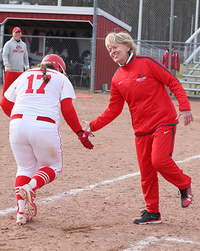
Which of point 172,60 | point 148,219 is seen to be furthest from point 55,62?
point 172,60

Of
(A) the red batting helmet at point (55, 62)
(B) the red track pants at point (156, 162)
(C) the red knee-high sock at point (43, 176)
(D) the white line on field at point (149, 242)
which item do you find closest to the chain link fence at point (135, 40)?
(A) the red batting helmet at point (55, 62)

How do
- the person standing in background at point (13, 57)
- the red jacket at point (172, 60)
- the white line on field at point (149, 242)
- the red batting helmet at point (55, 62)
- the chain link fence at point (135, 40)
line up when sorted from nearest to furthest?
the white line on field at point (149, 242) < the red batting helmet at point (55, 62) < the person standing in background at point (13, 57) < the red jacket at point (172, 60) < the chain link fence at point (135, 40)

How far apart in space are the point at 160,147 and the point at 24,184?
140cm

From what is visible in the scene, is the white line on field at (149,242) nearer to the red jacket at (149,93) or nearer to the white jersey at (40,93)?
the red jacket at (149,93)

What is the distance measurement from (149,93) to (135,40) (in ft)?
39.9

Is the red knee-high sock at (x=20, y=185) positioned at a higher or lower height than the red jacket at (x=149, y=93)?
lower

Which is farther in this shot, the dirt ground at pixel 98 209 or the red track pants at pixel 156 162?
the red track pants at pixel 156 162

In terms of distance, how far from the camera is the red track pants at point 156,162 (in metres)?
3.72

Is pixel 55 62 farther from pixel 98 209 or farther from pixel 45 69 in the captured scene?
pixel 98 209

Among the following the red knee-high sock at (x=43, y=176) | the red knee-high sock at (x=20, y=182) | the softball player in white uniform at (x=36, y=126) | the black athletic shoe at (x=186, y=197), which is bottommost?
the black athletic shoe at (x=186, y=197)

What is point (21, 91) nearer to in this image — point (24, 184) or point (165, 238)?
point (24, 184)

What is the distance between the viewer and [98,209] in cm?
436

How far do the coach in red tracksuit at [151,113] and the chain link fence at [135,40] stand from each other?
779cm

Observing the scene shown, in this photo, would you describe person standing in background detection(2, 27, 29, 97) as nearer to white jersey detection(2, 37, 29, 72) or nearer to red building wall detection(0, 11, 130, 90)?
white jersey detection(2, 37, 29, 72)
